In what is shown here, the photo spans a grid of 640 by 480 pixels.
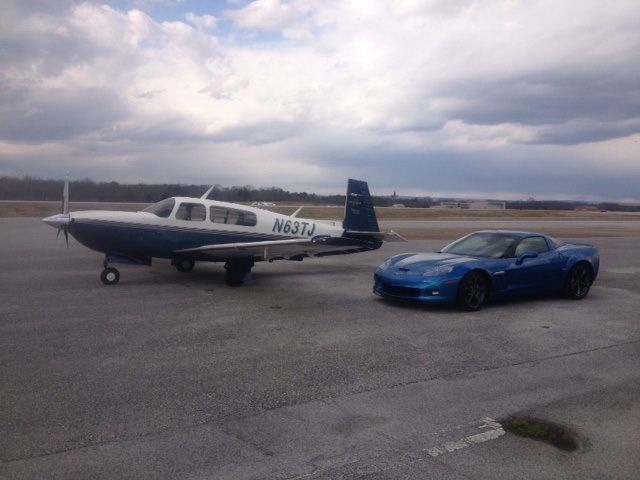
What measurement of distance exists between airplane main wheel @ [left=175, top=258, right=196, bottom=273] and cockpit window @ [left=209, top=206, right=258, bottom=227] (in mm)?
1355

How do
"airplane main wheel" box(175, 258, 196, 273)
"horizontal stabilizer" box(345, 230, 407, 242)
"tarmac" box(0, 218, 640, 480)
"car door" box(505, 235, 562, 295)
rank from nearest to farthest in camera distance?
"tarmac" box(0, 218, 640, 480) → "car door" box(505, 235, 562, 295) → "airplane main wheel" box(175, 258, 196, 273) → "horizontal stabilizer" box(345, 230, 407, 242)

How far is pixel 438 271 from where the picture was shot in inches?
371

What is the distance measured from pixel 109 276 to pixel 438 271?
259 inches

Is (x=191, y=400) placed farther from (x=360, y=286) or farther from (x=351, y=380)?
(x=360, y=286)

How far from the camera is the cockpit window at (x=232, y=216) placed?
13406mm

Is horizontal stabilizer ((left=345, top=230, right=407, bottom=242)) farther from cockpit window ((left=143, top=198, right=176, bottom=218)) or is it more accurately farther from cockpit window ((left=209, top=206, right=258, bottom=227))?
cockpit window ((left=143, top=198, right=176, bottom=218))

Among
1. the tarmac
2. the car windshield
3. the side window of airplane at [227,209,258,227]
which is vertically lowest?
the tarmac

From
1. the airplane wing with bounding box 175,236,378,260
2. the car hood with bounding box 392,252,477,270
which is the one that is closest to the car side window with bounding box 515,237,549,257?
the car hood with bounding box 392,252,477,270

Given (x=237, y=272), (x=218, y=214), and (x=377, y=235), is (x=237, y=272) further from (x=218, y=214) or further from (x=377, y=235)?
(x=377, y=235)

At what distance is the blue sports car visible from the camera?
30.7ft

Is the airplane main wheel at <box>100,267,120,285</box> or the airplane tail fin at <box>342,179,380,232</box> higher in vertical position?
the airplane tail fin at <box>342,179,380,232</box>

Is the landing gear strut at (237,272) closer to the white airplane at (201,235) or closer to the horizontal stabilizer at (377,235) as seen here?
the white airplane at (201,235)

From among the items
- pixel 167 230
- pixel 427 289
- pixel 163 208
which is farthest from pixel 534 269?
pixel 163 208

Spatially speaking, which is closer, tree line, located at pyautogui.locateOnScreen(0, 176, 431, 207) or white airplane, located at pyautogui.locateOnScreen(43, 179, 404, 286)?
white airplane, located at pyautogui.locateOnScreen(43, 179, 404, 286)
